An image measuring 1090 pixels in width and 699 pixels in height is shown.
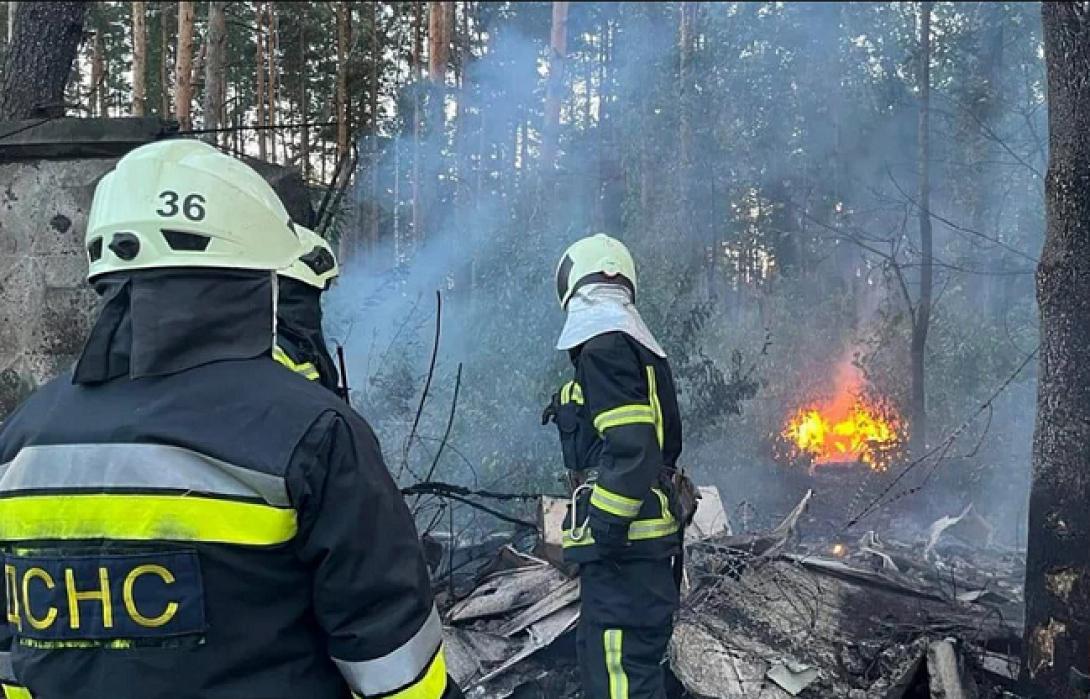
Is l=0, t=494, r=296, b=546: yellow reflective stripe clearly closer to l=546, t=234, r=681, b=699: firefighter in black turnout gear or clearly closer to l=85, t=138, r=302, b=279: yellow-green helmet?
l=85, t=138, r=302, b=279: yellow-green helmet

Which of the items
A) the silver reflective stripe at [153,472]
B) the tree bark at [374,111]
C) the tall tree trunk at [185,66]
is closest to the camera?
the silver reflective stripe at [153,472]

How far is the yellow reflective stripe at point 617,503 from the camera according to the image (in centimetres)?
389

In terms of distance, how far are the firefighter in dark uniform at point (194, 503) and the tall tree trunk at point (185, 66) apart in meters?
13.1

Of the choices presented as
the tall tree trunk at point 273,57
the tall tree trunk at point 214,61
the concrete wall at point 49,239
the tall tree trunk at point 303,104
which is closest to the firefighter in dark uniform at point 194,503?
the concrete wall at point 49,239

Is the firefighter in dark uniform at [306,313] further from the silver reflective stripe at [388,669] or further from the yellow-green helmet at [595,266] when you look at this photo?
the silver reflective stripe at [388,669]

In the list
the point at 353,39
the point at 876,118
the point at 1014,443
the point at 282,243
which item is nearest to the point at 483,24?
the point at 353,39

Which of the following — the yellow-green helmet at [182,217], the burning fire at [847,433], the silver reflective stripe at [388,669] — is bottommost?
the burning fire at [847,433]

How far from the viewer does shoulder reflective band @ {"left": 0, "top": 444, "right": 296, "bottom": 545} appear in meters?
1.61

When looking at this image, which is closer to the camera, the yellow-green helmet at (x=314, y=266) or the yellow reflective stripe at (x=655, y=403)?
the yellow-green helmet at (x=314, y=266)

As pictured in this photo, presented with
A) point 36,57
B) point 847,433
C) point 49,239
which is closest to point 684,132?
point 847,433

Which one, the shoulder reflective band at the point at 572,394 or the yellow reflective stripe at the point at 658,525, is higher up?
the shoulder reflective band at the point at 572,394

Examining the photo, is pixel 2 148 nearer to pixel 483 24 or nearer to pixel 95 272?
pixel 95 272

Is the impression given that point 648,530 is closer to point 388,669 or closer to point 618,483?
point 618,483

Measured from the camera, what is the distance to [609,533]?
155 inches
